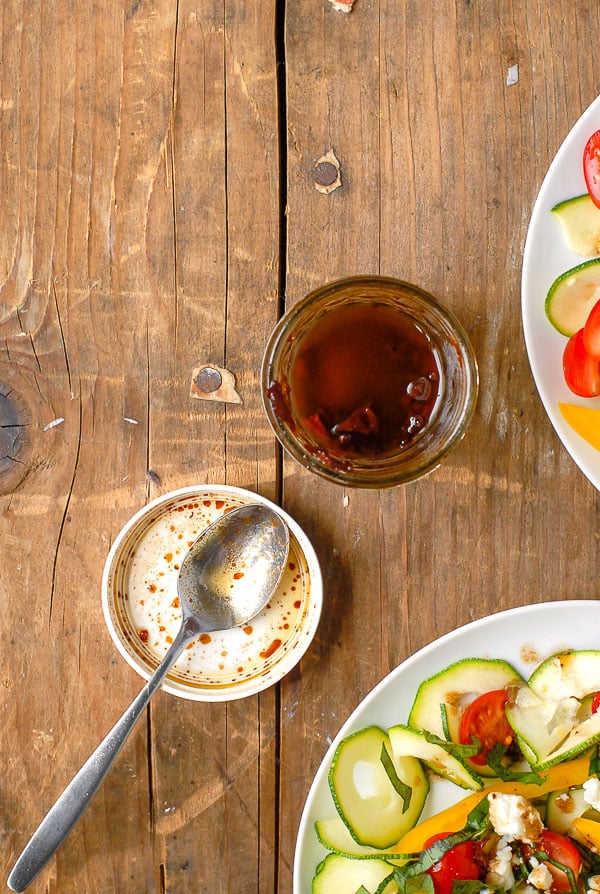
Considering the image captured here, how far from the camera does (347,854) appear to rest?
1193 millimetres

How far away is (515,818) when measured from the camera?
3.67ft

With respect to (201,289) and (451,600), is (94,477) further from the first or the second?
(451,600)

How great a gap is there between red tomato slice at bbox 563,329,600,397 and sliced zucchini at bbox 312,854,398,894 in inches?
29.4

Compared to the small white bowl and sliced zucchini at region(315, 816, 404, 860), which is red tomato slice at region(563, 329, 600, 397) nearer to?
the small white bowl

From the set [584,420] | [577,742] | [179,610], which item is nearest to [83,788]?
[179,610]

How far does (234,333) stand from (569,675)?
0.72 meters

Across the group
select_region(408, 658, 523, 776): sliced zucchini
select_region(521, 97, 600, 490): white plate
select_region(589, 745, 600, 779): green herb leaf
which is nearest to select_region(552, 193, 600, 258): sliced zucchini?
select_region(521, 97, 600, 490): white plate

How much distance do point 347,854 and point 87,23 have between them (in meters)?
1.35

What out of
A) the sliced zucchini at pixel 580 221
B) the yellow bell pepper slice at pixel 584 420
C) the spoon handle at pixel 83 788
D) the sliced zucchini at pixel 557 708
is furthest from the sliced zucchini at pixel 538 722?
the sliced zucchini at pixel 580 221

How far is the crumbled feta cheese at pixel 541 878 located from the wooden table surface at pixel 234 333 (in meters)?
0.34

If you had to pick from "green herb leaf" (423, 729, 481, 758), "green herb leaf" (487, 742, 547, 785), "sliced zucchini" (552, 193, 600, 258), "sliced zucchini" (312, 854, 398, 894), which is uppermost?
"sliced zucchini" (552, 193, 600, 258)

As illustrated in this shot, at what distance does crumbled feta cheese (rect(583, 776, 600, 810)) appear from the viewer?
3.68 feet

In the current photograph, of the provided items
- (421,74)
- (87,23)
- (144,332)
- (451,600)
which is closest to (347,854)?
(451,600)

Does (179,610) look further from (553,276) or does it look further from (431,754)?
(553,276)
